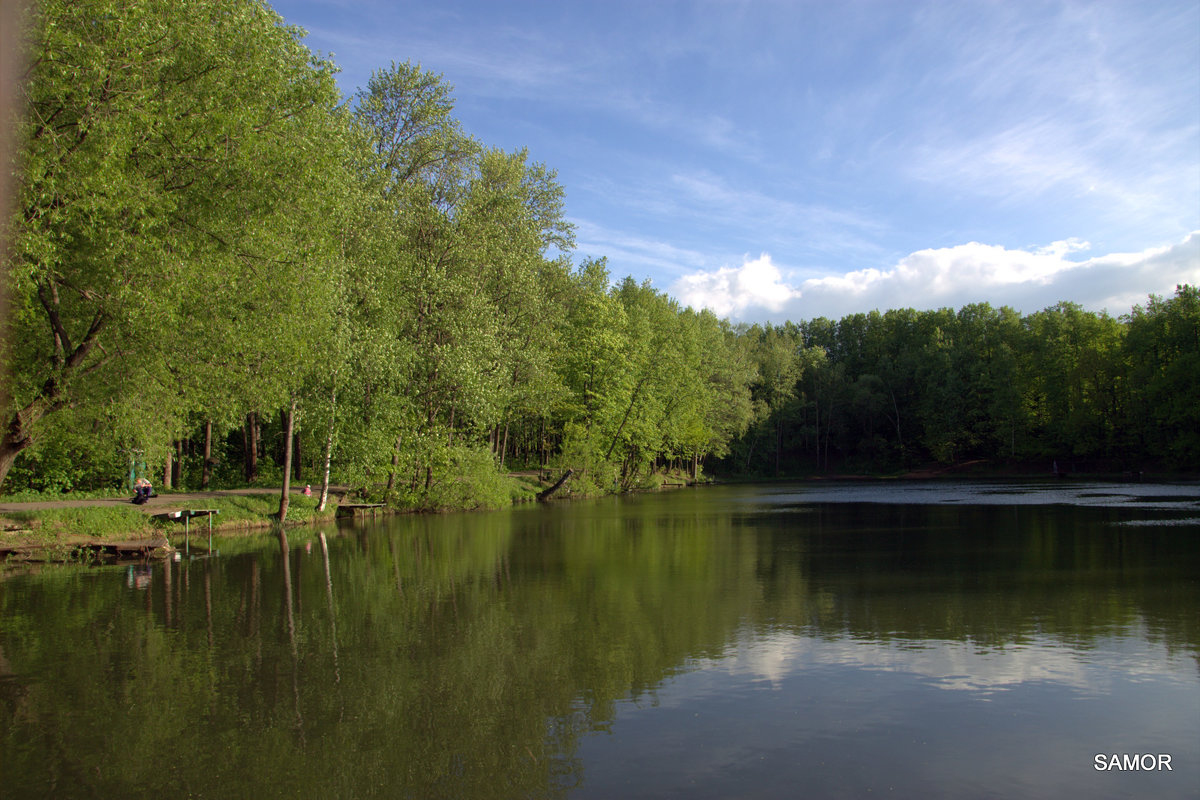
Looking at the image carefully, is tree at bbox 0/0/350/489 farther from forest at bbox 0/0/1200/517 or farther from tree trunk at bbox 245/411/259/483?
tree trunk at bbox 245/411/259/483

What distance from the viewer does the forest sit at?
17.5 metres

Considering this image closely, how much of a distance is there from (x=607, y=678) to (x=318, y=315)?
1881 centimetres

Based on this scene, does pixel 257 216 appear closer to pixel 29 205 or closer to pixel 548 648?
pixel 29 205

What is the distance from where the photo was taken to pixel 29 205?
15883 millimetres

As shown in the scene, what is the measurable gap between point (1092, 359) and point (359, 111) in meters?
75.0

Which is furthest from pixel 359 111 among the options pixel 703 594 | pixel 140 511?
pixel 703 594

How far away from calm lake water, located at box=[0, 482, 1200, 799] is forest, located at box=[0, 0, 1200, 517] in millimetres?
5968

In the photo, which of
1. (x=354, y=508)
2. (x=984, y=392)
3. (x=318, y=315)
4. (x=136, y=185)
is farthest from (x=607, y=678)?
(x=984, y=392)

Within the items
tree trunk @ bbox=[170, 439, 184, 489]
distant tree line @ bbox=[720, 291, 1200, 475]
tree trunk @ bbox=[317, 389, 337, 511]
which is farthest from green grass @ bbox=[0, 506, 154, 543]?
distant tree line @ bbox=[720, 291, 1200, 475]

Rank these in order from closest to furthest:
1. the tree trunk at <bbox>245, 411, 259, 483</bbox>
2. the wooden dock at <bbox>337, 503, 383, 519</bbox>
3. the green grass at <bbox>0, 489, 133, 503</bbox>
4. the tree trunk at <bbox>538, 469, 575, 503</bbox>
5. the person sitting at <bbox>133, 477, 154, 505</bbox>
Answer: the green grass at <bbox>0, 489, 133, 503</bbox>
the person sitting at <bbox>133, 477, 154, 505</bbox>
the wooden dock at <bbox>337, 503, 383, 519</bbox>
the tree trunk at <bbox>245, 411, 259, 483</bbox>
the tree trunk at <bbox>538, 469, 575, 503</bbox>

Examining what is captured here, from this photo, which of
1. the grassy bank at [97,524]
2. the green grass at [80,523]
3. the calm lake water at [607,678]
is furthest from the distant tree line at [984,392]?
the green grass at [80,523]

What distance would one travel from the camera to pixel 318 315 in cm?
2492

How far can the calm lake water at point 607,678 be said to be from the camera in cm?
679

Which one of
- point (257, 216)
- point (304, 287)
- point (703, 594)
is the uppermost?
point (257, 216)
